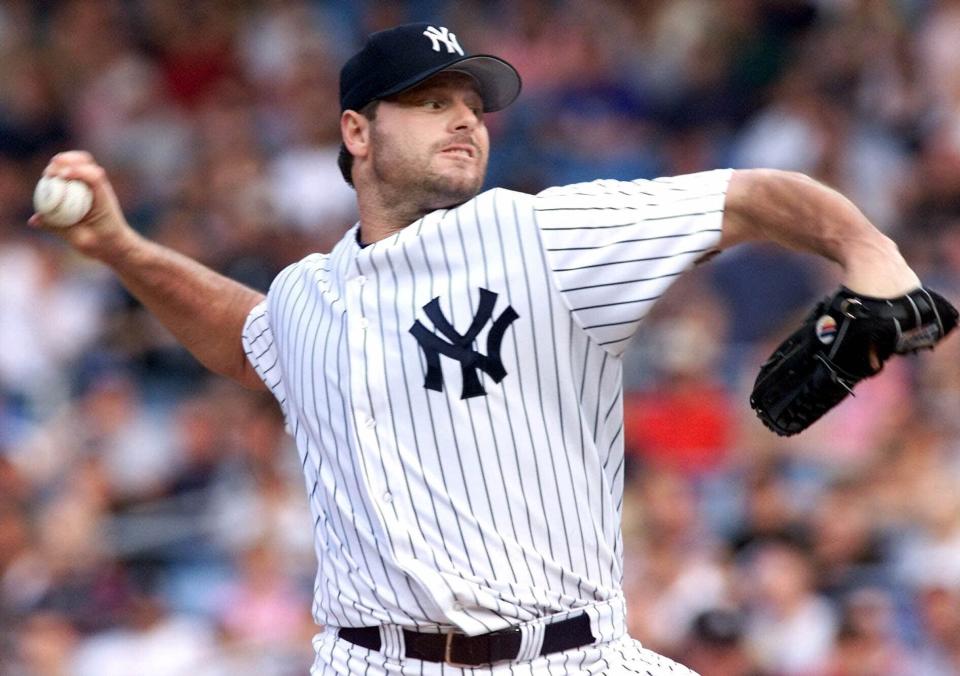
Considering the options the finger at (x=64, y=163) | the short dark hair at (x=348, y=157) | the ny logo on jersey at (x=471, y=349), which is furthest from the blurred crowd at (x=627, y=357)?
the finger at (x=64, y=163)

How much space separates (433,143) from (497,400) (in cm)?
63

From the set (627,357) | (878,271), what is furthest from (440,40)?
A: (627,357)

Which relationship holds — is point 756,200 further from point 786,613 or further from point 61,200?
point 786,613

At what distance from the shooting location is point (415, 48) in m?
3.34

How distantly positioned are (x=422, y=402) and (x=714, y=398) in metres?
4.15

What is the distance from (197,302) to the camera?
3750 mm

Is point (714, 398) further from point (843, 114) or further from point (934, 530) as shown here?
point (843, 114)

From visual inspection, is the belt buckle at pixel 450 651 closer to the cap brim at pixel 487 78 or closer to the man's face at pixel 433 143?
the man's face at pixel 433 143

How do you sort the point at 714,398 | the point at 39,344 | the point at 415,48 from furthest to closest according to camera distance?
the point at 39,344, the point at 714,398, the point at 415,48

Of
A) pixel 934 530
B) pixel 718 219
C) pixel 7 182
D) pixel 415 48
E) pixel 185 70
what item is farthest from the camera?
pixel 185 70

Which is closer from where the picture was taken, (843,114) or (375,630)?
(375,630)

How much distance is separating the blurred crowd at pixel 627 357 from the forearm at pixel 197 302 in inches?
96.2

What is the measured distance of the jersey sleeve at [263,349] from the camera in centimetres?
358

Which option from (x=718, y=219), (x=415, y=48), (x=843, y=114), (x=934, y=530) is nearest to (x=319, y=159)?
(x=843, y=114)
